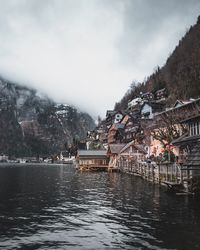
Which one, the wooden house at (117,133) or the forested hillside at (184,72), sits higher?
the forested hillside at (184,72)

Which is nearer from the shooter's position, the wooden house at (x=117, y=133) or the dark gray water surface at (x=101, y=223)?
the dark gray water surface at (x=101, y=223)

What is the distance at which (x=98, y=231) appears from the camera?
20562 mm

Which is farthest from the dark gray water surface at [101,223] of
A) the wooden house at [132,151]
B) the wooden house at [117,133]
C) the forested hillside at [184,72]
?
Result: the wooden house at [117,133]

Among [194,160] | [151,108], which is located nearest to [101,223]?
[194,160]

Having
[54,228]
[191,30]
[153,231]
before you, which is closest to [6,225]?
[54,228]

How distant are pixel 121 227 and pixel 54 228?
4.62m

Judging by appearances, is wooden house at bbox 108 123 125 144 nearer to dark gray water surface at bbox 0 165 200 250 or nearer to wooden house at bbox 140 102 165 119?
wooden house at bbox 140 102 165 119

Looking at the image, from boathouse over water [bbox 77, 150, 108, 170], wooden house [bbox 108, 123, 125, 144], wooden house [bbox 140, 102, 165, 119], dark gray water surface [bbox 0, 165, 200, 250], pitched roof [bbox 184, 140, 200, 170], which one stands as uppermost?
wooden house [bbox 140, 102, 165, 119]

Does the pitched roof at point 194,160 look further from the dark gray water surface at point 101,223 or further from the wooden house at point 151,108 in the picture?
the wooden house at point 151,108

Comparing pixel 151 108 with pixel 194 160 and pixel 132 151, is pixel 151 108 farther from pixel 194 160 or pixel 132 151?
pixel 194 160

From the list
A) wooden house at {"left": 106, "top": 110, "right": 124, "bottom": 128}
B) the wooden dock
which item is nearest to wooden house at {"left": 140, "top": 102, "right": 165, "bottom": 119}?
wooden house at {"left": 106, "top": 110, "right": 124, "bottom": 128}

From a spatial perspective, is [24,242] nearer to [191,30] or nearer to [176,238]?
[176,238]

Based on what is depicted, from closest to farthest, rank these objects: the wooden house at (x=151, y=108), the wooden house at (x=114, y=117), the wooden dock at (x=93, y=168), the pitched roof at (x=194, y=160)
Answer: the pitched roof at (x=194, y=160), the wooden dock at (x=93, y=168), the wooden house at (x=151, y=108), the wooden house at (x=114, y=117)

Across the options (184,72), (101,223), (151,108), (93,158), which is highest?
(184,72)
